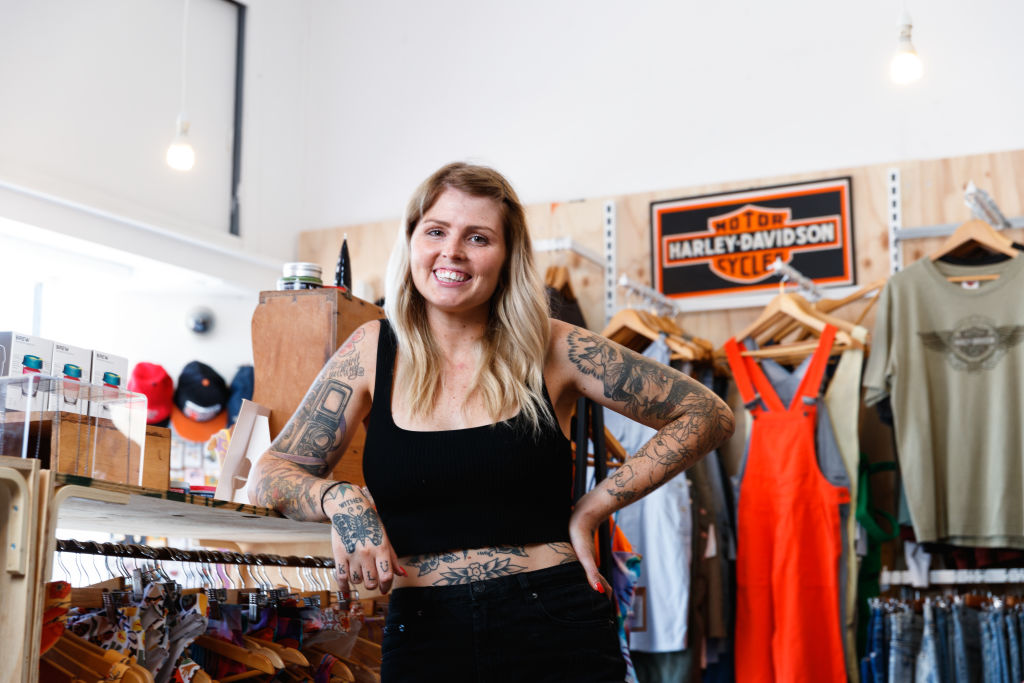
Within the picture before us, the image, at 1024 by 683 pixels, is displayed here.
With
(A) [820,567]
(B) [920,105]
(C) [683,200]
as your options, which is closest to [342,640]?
(A) [820,567]

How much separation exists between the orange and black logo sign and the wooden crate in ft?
10.3

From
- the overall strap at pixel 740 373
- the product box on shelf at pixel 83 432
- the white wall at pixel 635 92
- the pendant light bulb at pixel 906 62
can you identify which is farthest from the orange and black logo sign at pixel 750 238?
the product box on shelf at pixel 83 432

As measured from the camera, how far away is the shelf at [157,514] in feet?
5.32

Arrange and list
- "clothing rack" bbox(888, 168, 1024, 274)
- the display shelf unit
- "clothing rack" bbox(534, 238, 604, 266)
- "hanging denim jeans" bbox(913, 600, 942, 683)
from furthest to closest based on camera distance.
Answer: "clothing rack" bbox(534, 238, 604, 266) → "clothing rack" bbox(888, 168, 1024, 274) → "hanging denim jeans" bbox(913, 600, 942, 683) → the display shelf unit

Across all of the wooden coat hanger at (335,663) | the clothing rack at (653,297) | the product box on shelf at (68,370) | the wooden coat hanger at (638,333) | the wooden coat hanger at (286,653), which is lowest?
the wooden coat hanger at (335,663)

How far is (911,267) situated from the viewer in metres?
3.97

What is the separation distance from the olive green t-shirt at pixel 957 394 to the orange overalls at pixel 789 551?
0.85ft

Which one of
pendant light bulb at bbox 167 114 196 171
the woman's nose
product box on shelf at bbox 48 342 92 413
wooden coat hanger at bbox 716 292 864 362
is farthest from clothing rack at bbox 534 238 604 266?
the woman's nose

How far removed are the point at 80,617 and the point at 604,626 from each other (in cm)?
105

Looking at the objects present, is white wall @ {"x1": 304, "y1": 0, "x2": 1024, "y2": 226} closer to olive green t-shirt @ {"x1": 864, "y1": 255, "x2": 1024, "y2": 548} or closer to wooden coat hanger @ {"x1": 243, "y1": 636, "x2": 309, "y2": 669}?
olive green t-shirt @ {"x1": 864, "y1": 255, "x2": 1024, "y2": 548}

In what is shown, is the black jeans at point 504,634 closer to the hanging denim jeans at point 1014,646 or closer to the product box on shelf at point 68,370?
the product box on shelf at point 68,370

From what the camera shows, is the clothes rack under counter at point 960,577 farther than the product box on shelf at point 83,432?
Yes

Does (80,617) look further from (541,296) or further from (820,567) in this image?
(820,567)

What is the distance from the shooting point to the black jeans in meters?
1.61
